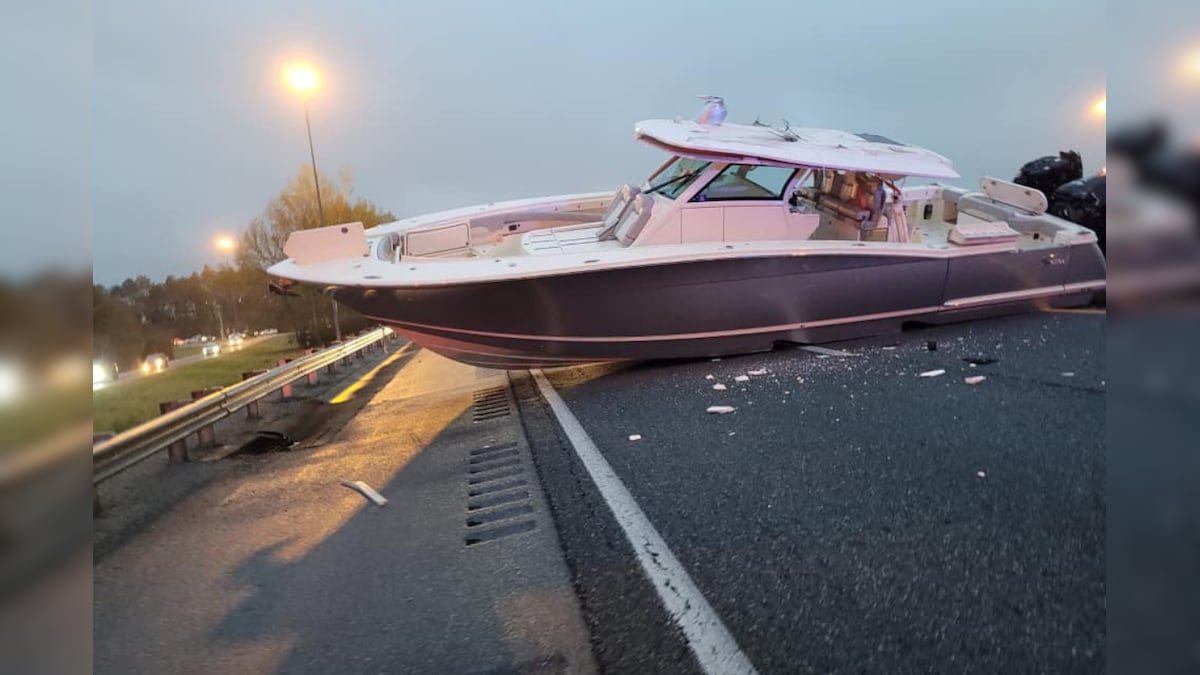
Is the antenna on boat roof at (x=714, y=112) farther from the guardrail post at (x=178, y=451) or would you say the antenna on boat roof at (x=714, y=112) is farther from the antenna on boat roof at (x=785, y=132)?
the guardrail post at (x=178, y=451)

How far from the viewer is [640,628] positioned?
1.30 metres

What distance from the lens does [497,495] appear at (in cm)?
239

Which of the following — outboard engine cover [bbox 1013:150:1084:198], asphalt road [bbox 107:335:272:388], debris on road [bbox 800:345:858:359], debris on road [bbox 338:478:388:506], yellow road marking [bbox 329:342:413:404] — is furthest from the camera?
outboard engine cover [bbox 1013:150:1084:198]

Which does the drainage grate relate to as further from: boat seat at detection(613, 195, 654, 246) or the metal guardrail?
boat seat at detection(613, 195, 654, 246)

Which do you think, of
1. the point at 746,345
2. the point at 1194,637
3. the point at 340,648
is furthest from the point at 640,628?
the point at 746,345

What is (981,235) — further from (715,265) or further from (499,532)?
(499,532)

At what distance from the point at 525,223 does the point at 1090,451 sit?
587cm

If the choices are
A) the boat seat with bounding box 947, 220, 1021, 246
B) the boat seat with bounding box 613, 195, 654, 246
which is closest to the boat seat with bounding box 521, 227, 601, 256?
the boat seat with bounding box 613, 195, 654, 246

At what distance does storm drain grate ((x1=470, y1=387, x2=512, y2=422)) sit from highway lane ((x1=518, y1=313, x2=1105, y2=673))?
81cm

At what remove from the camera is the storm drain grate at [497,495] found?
2.03m

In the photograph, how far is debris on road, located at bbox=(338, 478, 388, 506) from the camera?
248 cm

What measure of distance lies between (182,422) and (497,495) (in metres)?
2.30

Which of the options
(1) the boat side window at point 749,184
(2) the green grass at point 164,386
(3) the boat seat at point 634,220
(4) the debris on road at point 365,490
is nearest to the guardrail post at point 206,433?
(2) the green grass at point 164,386

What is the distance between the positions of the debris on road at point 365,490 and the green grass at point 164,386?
979mm
